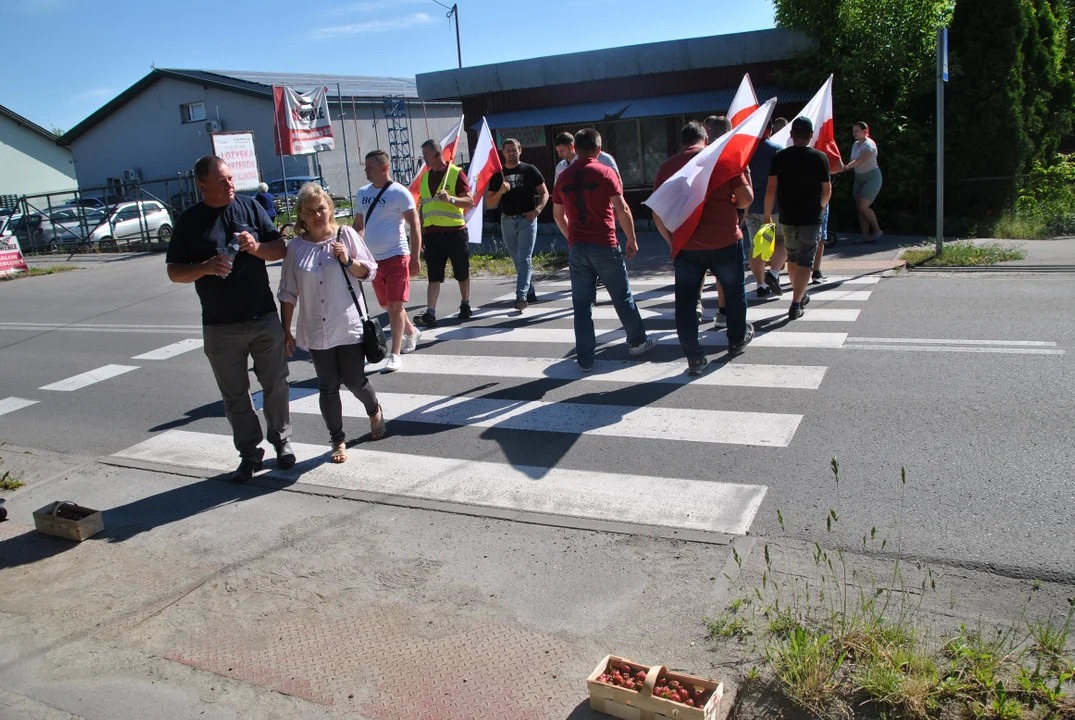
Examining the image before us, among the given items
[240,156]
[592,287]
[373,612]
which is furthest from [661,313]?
[240,156]

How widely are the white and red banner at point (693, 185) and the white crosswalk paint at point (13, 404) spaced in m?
6.77

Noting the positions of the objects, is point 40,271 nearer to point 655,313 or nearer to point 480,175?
point 480,175

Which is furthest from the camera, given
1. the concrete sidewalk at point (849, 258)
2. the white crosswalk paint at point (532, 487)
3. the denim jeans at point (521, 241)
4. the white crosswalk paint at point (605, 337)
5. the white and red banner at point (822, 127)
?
the concrete sidewalk at point (849, 258)

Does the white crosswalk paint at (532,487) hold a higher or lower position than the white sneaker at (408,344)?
lower

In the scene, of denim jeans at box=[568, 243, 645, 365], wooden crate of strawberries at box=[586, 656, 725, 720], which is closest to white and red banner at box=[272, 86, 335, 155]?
denim jeans at box=[568, 243, 645, 365]

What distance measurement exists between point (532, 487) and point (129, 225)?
25.1m

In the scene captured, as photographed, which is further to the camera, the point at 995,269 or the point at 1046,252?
the point at 1046,252

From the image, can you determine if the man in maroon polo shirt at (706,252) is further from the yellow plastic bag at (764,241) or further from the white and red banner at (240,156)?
the white and red banner at (240,156)

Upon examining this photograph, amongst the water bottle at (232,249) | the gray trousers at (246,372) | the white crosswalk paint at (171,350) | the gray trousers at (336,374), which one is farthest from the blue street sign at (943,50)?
the white crosswalk paint at (171,350)

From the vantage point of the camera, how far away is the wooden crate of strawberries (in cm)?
301

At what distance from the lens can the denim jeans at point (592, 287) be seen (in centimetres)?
730

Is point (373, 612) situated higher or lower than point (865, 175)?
lower

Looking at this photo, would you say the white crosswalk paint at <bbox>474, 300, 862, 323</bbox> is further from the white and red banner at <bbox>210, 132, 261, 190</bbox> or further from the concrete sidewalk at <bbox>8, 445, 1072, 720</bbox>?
the white and red banner at <bbox>210, 132, 261, 190</bbox>

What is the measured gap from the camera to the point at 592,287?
7.44 meters
